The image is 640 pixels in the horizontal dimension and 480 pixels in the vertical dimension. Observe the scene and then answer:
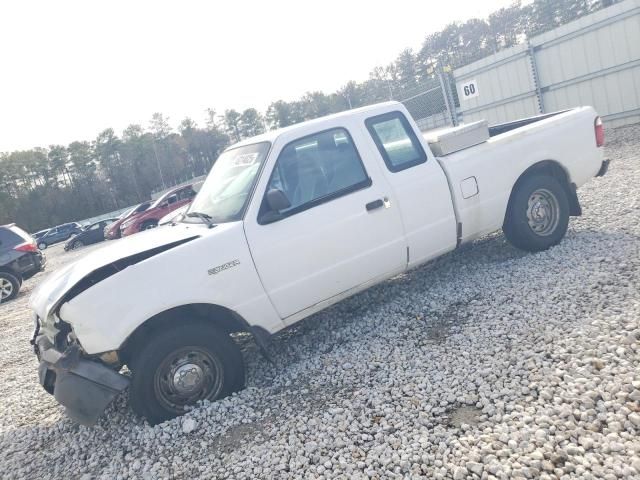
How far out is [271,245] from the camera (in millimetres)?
3965

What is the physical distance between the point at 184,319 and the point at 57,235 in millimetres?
36130

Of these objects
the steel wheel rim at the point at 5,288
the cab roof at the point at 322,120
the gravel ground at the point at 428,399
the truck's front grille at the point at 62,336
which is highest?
the cab roof at the point at 322,120

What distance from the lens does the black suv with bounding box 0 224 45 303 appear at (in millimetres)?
11586

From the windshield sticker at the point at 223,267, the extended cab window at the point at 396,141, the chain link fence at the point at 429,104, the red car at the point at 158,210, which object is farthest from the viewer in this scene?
the red car at the point at 158,210

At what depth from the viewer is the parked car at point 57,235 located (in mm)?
34219

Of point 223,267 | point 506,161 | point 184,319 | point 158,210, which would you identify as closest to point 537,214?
point 506,161

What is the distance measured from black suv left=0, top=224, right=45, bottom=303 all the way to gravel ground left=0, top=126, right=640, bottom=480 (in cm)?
731

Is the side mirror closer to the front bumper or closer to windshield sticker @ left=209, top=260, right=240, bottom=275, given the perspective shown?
windshield sticker @ left=209, top=260, right=240, bottom=275

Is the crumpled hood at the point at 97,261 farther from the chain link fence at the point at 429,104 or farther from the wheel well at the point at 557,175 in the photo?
the chain link fence at the point at 429,104

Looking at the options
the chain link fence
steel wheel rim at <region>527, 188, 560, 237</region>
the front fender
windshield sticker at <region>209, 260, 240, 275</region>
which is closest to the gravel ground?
steel wheel rim at <region>527, 188, 560, 237</region>

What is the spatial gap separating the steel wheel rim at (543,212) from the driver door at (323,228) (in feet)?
6.23

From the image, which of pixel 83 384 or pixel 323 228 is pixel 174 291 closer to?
pixel 83 384

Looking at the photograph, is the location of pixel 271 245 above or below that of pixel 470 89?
below

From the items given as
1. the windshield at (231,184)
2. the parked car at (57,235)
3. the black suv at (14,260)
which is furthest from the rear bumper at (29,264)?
the parked car at (57,235)
